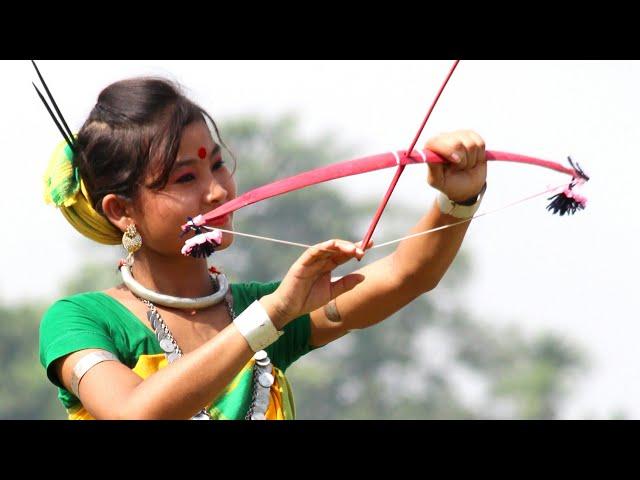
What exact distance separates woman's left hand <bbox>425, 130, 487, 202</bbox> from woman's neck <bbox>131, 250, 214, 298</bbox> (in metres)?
0.70

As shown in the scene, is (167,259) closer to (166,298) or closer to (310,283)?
(166,298)

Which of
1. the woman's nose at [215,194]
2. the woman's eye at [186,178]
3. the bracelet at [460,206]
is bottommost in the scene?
the woman's nose at [215,194]

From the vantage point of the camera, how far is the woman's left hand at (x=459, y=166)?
12.1ft

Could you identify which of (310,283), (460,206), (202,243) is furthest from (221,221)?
(460,206)

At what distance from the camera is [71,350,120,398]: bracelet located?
11.6ft

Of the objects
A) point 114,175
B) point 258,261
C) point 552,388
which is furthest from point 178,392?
point 552,388

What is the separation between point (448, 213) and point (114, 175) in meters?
0.90

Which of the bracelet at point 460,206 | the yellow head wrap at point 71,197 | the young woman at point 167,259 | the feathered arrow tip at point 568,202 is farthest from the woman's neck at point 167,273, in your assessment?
the feathered arrow tip at point 568,202

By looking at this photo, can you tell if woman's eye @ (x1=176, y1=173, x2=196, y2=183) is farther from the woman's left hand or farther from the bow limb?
the woman's left hand

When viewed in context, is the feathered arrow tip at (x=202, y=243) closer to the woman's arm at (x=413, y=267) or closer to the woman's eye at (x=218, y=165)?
the woman's eye at (x=218, y=165)

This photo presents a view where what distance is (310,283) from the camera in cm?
339

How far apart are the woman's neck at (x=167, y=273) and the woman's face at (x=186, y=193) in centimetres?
6

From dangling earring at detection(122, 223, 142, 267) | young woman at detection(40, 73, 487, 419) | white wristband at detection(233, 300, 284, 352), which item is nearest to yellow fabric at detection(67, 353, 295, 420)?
young woman at detection(40, 73, 487, 419)

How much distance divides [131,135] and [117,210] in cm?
22
